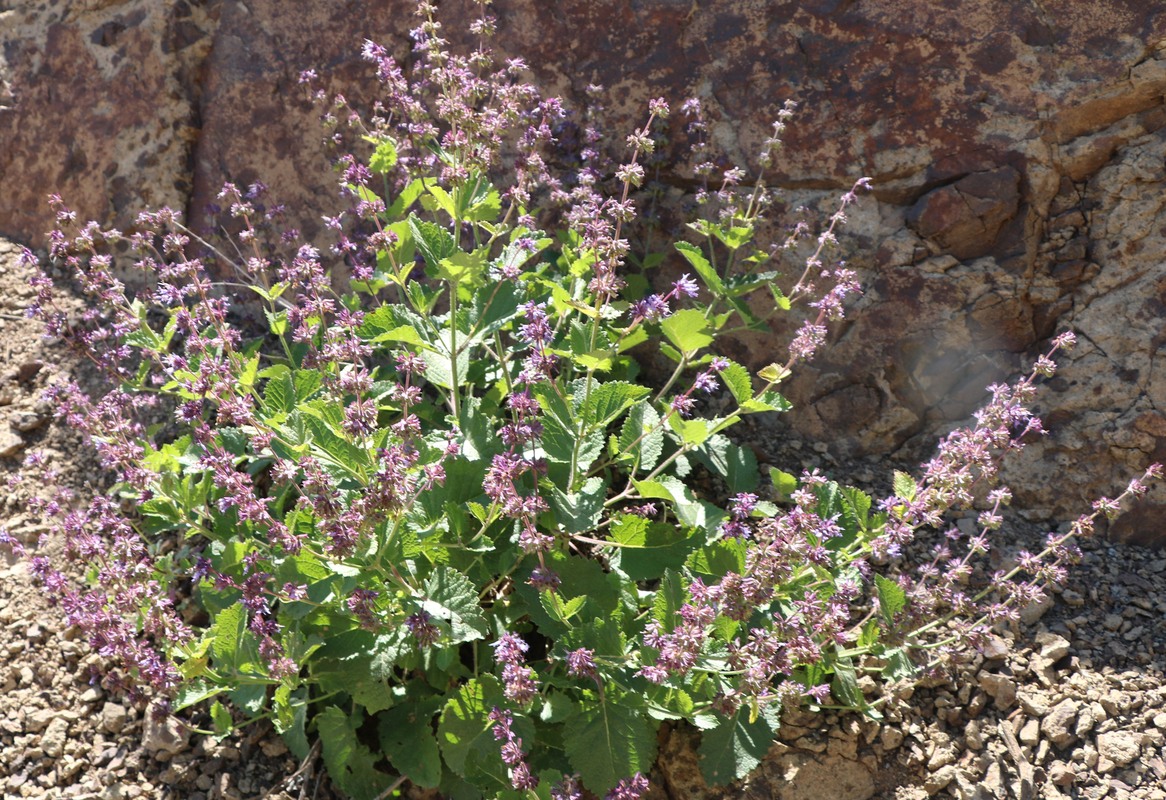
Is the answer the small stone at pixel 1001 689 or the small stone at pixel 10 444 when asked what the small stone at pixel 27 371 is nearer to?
the small stone at pixel 10 444

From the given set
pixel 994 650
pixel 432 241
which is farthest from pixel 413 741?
pixel 994 650

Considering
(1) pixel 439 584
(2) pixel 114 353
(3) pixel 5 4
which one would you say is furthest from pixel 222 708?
(3) pixel 5 4

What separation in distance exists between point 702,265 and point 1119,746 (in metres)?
2.14

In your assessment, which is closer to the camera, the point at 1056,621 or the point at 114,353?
the point at 1056,621

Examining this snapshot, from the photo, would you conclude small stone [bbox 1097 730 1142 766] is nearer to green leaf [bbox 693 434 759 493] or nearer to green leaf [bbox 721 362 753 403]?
green leaf [bbox 693 434 759 493]

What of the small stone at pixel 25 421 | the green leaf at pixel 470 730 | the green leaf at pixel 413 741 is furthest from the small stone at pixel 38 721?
the green leaf at pixel 470 730

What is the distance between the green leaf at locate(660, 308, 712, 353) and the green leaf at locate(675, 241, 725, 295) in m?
0.51

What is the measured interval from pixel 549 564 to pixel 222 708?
1.21 m

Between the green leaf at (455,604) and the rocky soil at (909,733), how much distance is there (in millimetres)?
875

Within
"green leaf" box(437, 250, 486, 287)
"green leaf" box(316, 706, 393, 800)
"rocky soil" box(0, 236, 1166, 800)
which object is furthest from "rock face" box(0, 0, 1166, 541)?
"green leaf" box(316, 706, 393, 800)

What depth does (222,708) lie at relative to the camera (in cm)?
358

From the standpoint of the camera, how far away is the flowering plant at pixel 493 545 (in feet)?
10.1

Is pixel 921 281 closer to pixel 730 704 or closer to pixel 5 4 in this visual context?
pixel 730 704

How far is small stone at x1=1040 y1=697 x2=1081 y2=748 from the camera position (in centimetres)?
357
